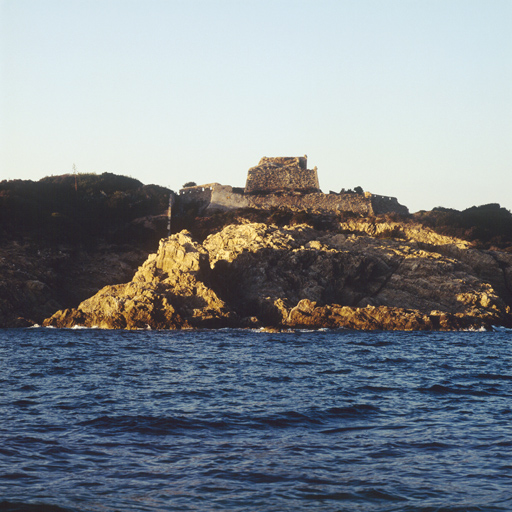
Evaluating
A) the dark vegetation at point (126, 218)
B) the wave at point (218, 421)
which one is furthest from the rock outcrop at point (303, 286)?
the wave at point (218, 421)

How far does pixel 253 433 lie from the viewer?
13039mm

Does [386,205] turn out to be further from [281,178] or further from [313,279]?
[313,279]

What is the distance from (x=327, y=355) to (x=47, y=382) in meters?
12.2

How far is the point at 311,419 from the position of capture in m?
14.4

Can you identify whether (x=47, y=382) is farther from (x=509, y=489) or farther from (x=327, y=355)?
(x=509, y=489)

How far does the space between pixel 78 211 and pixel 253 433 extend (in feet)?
179

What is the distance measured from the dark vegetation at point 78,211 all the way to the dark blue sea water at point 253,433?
109 feet

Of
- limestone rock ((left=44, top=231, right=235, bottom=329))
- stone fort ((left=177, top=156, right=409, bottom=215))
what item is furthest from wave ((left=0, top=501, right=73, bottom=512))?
stone fort ((left=177, top=156, right=409, bottom=215))

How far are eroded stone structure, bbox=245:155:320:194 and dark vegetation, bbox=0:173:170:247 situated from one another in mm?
10756

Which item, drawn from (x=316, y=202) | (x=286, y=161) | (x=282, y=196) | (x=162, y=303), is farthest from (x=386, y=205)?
(x=162, y=303)

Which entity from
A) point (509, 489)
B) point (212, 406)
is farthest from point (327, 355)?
point (509, 489)

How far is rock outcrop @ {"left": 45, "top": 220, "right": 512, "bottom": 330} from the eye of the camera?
1609 inches

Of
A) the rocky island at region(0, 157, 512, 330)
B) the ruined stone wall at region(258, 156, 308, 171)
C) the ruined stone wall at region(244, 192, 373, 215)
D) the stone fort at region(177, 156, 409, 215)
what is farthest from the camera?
the ruined stone wall at region(258, 156, 308, 171)

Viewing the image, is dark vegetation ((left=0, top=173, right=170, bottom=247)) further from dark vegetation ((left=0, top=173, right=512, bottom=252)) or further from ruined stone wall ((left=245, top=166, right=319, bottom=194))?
ruined stone wall ((left=245, top=166, right=319, bottom=194))
